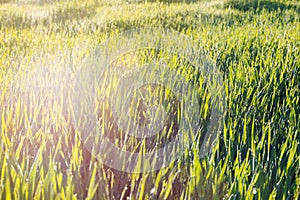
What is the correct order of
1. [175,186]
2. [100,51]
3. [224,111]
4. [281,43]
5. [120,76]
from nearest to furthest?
[175,186], [224,111], [120,76], [100,51], [281,43]

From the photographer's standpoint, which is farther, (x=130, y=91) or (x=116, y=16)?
(x=116, y=16)

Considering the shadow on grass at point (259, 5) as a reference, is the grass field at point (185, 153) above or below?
below

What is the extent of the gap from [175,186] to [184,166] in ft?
0.20

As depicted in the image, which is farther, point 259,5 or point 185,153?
point 259,5

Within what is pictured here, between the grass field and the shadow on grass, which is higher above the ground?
the shadow on grass

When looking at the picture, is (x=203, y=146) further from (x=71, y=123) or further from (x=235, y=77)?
(x=235, y=77)

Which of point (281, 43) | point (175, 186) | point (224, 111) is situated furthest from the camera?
point (281, 43)

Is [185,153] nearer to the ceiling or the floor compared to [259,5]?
nearer to the floor

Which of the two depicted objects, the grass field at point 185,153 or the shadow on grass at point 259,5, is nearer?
the grass field at point 185,153

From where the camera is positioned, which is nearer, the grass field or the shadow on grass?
→ the grass field

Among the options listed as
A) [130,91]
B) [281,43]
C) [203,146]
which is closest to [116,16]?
[281,43]

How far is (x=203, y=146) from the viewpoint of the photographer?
1079 millimetres

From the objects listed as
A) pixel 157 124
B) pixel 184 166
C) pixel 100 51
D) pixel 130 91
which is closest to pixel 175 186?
pixel 184 166

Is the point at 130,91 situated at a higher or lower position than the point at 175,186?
higher
